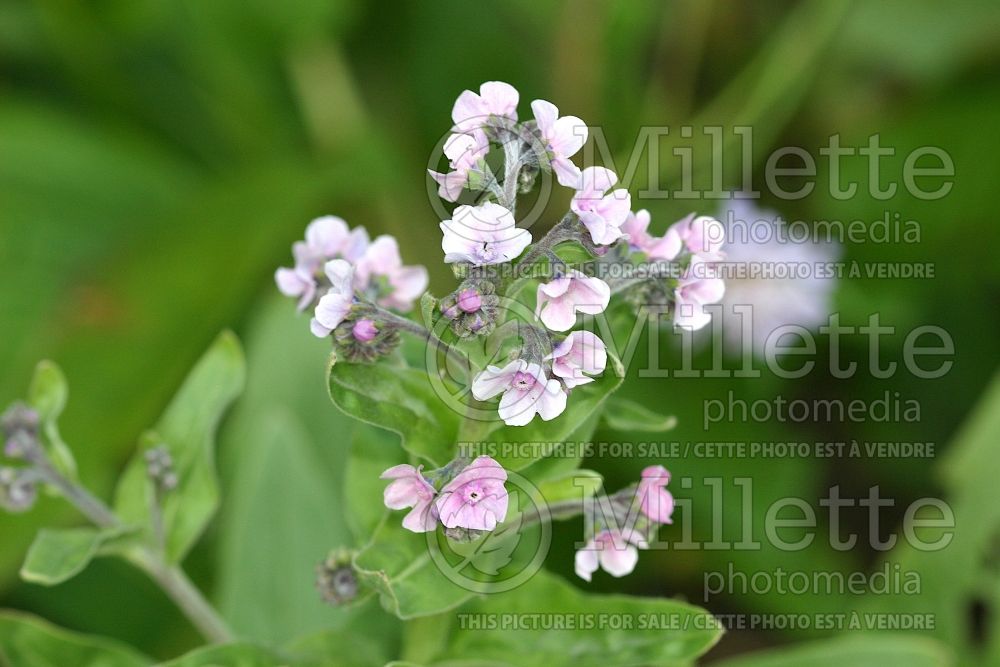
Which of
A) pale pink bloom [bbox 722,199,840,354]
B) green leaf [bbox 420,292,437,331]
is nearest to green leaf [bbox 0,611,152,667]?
green leaf [bbox 420,292,437,331]

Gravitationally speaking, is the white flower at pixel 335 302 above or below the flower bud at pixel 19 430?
above

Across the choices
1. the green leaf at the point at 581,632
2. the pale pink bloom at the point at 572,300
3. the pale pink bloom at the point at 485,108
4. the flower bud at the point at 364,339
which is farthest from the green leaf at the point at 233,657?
the pale pink bloom at the point at 485,108

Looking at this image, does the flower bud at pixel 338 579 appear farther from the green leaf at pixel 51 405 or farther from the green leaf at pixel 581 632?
the green leaf at pixel 51 405

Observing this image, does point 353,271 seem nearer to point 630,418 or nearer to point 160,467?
point 630,418

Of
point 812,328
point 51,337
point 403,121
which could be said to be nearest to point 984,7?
point 812,328

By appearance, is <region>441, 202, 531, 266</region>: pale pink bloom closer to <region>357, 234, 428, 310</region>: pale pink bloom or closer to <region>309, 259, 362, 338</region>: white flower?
<region>309, 259, 362, 338</region>: white flower

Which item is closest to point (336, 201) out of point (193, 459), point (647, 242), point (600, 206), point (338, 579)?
point (193, 459)
